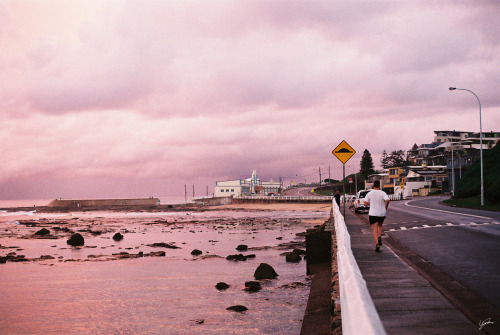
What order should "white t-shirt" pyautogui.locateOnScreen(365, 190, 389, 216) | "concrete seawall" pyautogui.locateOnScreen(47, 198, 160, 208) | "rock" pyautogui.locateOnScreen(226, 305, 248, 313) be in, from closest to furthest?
1. "rock" pyautogui.locateOnScreen(226, 305, 248, 313)
2. "white t-shirt" pyautogui.locateOnScreen(365, 190, 389, 216)
3. "concrete seawall" pyautogui.locateOnScreen(47, 198, 160, 208)

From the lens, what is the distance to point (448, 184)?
367ft

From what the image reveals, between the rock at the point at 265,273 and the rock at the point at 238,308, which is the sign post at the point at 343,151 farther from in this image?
the rock at the point at 238,308

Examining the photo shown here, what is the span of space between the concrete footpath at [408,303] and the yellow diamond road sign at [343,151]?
12659 mm

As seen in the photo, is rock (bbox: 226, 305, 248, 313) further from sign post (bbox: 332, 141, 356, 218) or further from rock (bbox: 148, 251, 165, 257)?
sign post (bbox: 332, 141, 356, 218)

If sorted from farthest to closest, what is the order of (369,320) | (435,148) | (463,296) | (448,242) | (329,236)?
(435,148)
(329,236)
(448,242)
(463,296)
(369,320)

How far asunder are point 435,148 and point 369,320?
135772mm

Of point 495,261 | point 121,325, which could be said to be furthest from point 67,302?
point 495,261

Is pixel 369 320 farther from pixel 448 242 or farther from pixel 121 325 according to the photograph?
pixel 448 242

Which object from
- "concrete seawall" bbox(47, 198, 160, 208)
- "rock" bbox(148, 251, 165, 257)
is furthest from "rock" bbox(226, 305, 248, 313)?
"concrete seawall" bbox(47, 198, 160, 208)

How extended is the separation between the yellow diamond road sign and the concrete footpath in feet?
41.5

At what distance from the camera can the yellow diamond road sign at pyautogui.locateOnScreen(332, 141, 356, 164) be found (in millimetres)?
23484

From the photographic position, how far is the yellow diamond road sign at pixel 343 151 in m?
23.5

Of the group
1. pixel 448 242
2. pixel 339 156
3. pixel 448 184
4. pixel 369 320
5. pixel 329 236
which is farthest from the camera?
pixel 448 184

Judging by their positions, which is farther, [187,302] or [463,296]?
[187,302]
